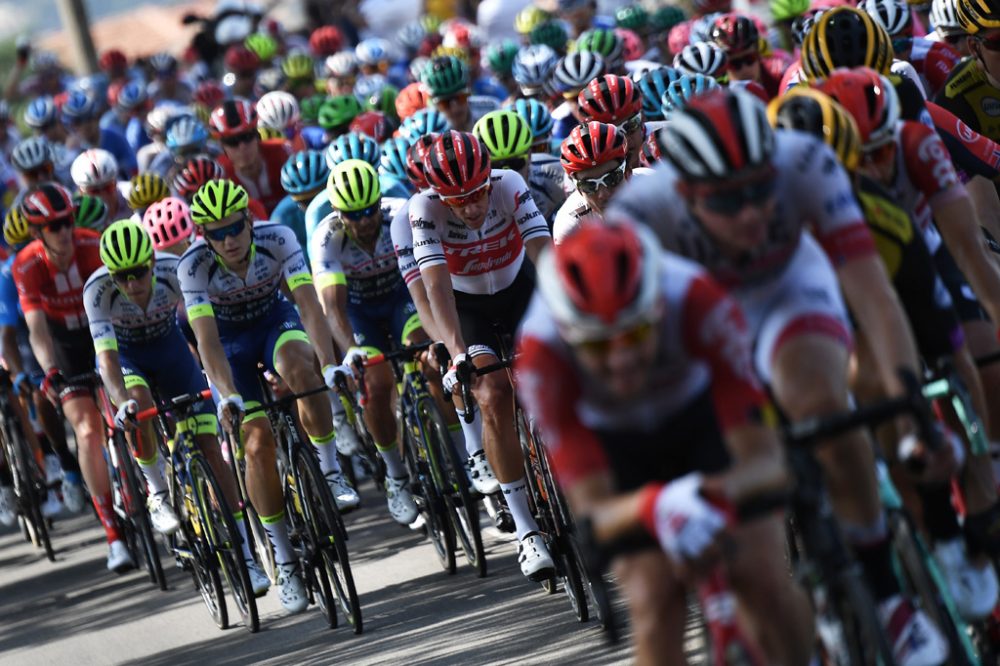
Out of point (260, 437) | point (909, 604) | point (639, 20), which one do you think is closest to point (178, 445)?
point (260, 437)

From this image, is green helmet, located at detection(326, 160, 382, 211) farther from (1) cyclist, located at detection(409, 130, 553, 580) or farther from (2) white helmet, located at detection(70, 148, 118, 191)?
(2) white helmet, located at detection(70, 148, 118, 191)

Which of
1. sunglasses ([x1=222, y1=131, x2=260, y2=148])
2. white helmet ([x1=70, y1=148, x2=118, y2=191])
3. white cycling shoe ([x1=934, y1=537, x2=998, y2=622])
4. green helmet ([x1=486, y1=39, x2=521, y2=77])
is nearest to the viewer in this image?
white cycling shoe ([x1=934, y1=537, x2=998, y2=622])

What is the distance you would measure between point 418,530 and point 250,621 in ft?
6.01

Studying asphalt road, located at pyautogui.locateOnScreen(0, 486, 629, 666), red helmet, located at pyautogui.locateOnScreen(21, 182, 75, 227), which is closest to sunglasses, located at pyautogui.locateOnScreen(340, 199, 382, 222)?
asphalt road, located at pyautogui.locateOnScreen(0, 486, 629, 666)

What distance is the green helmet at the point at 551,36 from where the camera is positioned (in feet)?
55.1

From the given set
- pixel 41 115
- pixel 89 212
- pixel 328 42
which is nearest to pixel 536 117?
pixel 89 212

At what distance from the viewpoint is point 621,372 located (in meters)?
4.25

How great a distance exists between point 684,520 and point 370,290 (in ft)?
21.1

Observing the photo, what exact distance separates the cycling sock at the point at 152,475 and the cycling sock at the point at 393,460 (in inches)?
54.0

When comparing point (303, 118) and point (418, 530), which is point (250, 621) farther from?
point (303, 118)

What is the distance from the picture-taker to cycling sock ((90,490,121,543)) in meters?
10.8

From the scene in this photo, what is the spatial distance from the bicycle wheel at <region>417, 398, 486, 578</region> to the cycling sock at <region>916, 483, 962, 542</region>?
3757 millimetres

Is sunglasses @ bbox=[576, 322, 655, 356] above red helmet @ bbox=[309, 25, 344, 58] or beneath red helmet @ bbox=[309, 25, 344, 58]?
beneath

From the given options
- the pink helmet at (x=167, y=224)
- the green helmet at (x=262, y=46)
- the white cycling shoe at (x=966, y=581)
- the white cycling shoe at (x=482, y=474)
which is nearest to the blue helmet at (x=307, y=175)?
the pink helmet at (x=167, y=224)
